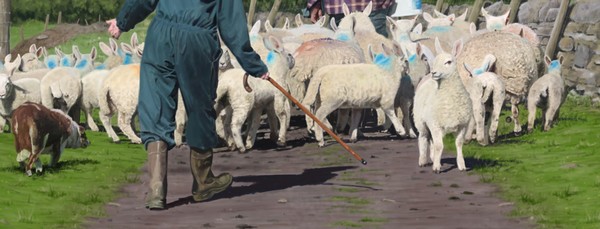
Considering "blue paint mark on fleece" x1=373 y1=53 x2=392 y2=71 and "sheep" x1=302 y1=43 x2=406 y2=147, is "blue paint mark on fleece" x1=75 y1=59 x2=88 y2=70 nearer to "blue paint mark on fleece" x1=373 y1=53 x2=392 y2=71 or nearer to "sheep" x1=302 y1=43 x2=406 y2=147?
"sheep" x1=302 y1=43 x2=406 y2=147

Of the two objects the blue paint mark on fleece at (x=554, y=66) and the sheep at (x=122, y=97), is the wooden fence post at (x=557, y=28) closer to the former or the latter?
the blue paint mark on fleece at (x=554, y=66)

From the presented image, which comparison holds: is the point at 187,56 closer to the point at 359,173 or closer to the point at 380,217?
the point at 380,217

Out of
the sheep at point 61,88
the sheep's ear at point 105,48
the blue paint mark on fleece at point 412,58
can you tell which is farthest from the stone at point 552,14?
the sheep at point 61,88

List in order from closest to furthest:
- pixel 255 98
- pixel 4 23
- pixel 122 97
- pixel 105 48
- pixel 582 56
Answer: pixel 255 98 < pixel 122 97 < pixel 105 48 < pixel 4 23 < pixel 582 56

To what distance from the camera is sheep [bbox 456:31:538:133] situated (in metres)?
17.4

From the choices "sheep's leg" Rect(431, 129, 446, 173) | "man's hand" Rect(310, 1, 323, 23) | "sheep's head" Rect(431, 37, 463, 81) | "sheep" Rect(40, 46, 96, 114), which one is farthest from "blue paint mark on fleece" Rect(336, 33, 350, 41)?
"sheep's leg" Rect(431, 129, 446, 173)

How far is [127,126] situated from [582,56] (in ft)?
27.9

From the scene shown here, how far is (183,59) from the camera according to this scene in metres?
10.7

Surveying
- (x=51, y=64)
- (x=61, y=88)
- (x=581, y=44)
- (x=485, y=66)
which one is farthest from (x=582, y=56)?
(x=61, y=88)

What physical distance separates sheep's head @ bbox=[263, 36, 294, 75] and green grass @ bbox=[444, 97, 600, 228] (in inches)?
86.0

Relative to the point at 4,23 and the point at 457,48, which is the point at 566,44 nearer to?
the point at 457,48

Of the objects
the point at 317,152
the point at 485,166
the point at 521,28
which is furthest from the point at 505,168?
the point at 521,28

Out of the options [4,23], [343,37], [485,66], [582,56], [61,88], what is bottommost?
[4,23]

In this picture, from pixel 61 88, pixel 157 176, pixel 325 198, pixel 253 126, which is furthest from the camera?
pixel 61 88
